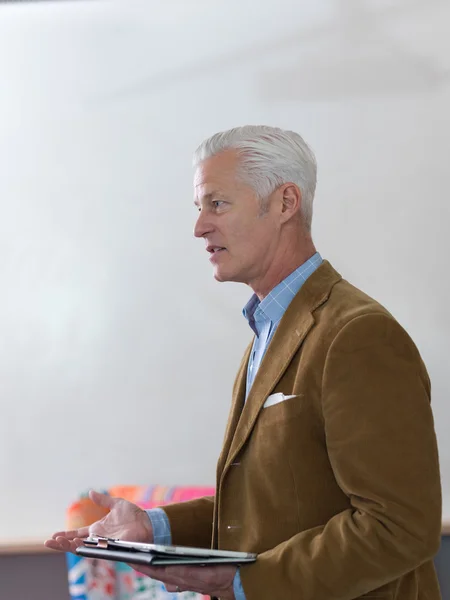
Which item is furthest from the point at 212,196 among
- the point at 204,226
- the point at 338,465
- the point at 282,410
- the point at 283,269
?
the point at 338,465

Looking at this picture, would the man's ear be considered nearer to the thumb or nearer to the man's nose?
the man's nose

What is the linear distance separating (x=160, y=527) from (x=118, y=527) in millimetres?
87

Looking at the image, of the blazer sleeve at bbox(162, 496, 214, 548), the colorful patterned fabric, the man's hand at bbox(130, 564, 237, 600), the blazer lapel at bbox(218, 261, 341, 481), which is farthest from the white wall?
the man's hand at bbox(130, 564, 237, 600)

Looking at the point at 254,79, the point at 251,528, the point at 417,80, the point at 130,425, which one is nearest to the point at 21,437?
the point at 130,425

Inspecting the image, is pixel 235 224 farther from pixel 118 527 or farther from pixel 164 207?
pixel 164 207

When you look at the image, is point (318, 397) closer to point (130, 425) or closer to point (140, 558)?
point (140, 558)

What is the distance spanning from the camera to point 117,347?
9.55 feet

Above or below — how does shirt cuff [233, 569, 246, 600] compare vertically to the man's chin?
below

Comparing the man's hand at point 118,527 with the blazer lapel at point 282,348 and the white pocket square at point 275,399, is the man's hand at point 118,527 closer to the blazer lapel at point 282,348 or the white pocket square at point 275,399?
the blazer lapel at point 282,348

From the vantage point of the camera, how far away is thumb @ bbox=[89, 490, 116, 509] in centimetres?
141

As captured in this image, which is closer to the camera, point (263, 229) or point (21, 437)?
point (263, 229)

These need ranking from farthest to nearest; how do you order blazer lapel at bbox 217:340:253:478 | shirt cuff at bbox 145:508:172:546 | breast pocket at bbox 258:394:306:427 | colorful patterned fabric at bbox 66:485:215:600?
colorful patterned fabric at bbox 66:485:215:600, shirt cuff at bbox 145:508:172:546, blazer lapel at bbox 217:340:253:478, breast pocket at bbox 258:394:306:427

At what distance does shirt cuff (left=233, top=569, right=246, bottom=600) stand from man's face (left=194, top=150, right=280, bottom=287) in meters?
0.55

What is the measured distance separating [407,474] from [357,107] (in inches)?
80.0
